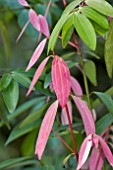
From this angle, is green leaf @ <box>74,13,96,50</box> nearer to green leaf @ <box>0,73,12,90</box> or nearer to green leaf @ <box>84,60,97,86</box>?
green leaf @ <box>0,73,12,90</box>

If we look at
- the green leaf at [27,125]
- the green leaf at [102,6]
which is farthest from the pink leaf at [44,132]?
the green leaf at [27,125]

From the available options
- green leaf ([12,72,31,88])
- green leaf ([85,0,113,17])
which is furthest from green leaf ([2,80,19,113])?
green leaf ([85,0,113,17])

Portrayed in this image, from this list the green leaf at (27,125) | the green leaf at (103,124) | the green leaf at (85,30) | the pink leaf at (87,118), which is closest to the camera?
the green leaf at (85,30)

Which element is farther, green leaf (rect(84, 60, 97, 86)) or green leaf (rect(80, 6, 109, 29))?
green leaf (rect(84, 60, 97, 86))

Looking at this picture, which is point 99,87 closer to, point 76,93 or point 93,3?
point 76,93

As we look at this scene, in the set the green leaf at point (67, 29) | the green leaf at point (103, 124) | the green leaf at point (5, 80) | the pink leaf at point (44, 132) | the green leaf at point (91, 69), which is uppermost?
the green leaf at point (67, 29)

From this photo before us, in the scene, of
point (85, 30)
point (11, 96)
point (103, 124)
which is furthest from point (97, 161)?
point (85, 30)

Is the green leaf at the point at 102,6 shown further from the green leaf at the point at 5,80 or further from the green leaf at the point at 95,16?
the green leaf at the point at 5,80
